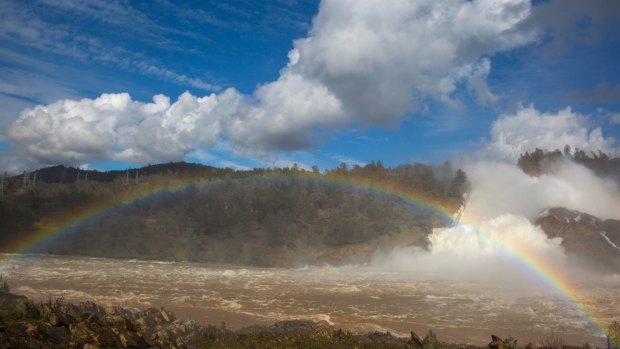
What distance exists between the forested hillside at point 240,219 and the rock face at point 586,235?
51.1ft

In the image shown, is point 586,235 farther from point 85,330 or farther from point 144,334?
point 85,330

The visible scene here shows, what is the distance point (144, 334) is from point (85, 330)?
1.75m

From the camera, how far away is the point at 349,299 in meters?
30.2

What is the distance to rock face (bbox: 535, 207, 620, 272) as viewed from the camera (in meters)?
48.7

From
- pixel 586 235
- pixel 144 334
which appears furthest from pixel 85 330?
pixel 586 235

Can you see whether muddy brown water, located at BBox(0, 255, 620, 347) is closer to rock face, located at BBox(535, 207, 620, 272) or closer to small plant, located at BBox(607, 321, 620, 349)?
small plant, located at BBox(607, 321, 620, 349)

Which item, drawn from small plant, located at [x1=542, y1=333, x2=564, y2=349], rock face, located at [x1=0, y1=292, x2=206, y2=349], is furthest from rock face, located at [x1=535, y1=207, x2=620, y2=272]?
rock face, located at [x1=0, y1=292, x2=206, y2=349]

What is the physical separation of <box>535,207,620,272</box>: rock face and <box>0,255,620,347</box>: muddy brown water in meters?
7.68

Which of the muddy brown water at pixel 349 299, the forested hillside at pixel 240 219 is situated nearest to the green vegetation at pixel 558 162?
the forested hillside at pixel 240 219

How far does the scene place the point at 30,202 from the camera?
8619cm

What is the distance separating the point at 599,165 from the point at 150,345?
9911 centimetres

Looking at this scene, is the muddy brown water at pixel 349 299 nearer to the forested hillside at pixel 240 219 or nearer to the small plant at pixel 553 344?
the small plant at pixel 553 344

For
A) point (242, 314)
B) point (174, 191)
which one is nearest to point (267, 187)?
point (174, 191)

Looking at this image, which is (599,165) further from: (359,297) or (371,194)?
(359,297)
